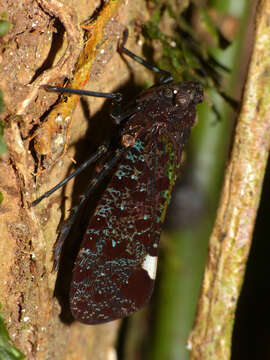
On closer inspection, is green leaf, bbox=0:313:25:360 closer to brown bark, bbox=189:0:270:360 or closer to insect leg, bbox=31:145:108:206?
insect leg, bbox=31:145:108:206

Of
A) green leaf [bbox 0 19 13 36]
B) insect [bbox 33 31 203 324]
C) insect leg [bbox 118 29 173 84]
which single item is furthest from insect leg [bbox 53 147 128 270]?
green leaf [bbox 0 19 13 36]

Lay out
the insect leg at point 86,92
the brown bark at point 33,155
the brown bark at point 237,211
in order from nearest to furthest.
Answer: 1. the brown bark at point 33,155
2. the insect leg at point 86,92
3. the brown bark at point 237,211

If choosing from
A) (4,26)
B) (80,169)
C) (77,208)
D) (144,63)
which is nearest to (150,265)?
(77,208)

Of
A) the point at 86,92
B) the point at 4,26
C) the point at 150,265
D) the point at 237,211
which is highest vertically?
the point at 4,26

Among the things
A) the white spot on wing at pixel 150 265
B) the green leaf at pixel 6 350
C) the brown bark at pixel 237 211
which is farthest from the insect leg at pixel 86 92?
the green leaf at pixel 6 350

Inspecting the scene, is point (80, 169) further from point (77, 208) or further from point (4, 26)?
point (4, 26)

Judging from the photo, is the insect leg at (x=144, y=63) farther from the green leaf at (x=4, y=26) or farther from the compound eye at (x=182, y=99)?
the green leaf at (x=4, y=26)

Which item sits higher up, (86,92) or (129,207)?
(86,92)
